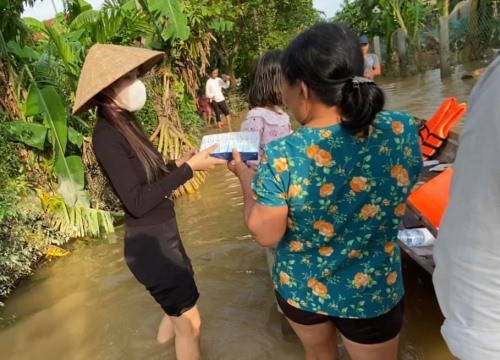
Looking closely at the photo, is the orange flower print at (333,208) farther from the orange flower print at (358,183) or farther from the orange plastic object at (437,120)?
the orange plastic object at (437,120)

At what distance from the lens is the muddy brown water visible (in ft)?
9.43

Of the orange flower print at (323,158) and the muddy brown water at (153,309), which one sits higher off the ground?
the orange flower print at (323,158)

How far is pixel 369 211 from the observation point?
1414 millimetres

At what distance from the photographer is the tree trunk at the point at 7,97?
15.3 ft

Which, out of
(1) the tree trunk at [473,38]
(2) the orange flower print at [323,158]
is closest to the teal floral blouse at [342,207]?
(2) the orange flower print at [323,158]

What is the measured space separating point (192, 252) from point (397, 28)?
13.9 metres

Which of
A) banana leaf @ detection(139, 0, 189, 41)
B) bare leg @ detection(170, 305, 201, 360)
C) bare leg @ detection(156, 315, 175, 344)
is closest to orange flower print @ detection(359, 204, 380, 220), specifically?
bare leg @ detection(170, 305, 201, 360)

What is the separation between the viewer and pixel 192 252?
4.58 m

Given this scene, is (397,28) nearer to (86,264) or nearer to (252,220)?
(86,264)

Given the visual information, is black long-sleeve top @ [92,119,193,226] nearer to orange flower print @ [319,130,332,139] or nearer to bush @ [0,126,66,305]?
orange flower print @ [319,130,332,139]

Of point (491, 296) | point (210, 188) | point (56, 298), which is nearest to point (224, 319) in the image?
point (56, 298)

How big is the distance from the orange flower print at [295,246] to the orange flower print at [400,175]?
370mm

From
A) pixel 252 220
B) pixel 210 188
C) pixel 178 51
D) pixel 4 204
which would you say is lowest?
pixel 210 188

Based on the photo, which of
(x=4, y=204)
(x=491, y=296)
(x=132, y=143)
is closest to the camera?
(x=491, y=296)
